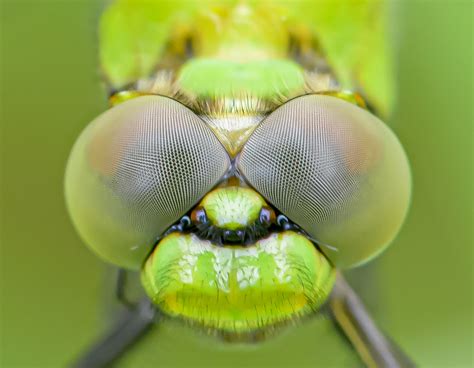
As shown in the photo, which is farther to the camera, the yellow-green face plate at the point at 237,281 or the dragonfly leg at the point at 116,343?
the dragonfly leg at the point at 116,343

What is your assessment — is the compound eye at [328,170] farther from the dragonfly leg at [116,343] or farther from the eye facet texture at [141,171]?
the dragonfly leg at [116,343]

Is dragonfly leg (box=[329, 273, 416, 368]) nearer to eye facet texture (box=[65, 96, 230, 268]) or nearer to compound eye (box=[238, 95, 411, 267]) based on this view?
compound eye (box=[238, 95, 411, 267])

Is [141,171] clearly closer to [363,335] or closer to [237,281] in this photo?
[237,281]

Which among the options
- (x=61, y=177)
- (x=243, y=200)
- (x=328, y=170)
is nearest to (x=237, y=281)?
(x=243, y=200)

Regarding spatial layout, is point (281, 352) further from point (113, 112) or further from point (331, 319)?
point (113, 112)

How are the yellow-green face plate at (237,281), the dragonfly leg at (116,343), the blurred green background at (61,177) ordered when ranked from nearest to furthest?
1. the yellow-green face plate at (237,281)
2. the dragonfly leg at (116,343)
3. the blurred green background at (61,177)

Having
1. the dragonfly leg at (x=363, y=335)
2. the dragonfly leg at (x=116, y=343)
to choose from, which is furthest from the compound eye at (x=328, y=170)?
the dragonfly leg at (x=116, y=343)

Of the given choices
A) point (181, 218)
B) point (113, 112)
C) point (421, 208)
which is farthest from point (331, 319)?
point (421, 208)
